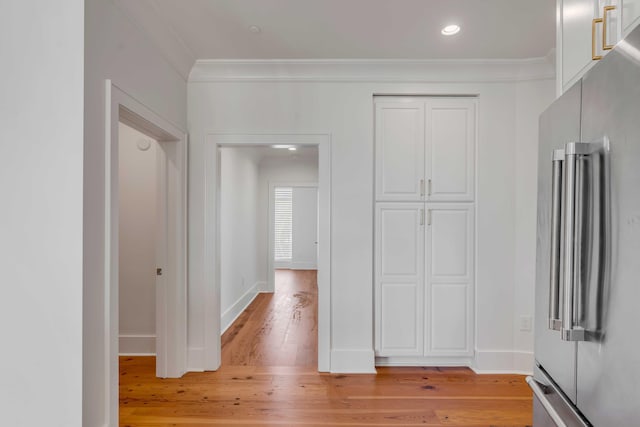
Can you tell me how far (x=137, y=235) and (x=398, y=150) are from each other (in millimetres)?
2603

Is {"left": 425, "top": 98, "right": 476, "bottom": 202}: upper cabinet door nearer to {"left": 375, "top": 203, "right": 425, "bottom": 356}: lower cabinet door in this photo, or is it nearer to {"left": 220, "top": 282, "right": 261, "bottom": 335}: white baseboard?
{"left": 375, "top": 203, "right": 425, "bottom": 356}: lower cabinet door

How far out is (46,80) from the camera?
1286mm

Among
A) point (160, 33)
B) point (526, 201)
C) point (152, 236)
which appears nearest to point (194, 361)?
point (152, 236)

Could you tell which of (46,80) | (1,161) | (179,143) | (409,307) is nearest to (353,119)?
(179,143)

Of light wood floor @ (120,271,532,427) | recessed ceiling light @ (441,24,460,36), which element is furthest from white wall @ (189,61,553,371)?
recessed ceiling light @ (441,24,460,36)

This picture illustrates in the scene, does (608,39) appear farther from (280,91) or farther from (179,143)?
(179,143)

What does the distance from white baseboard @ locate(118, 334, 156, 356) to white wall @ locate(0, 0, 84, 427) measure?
1.82 metres

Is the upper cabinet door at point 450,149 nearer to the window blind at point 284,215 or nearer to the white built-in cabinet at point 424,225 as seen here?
the white built-in cabinet at point 424,225

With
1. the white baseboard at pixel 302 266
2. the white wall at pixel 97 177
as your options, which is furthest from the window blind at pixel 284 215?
the white wall at pixel 97 177

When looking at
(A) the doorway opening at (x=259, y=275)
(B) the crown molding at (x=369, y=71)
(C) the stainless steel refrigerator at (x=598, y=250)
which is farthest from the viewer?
(A) the doorway opening at (x=259, y=275)

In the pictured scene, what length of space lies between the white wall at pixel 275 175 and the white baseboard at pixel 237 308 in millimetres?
793

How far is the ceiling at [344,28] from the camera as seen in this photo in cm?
190

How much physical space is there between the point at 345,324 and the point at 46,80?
242 cm

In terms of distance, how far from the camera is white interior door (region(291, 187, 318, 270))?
25.7ft
